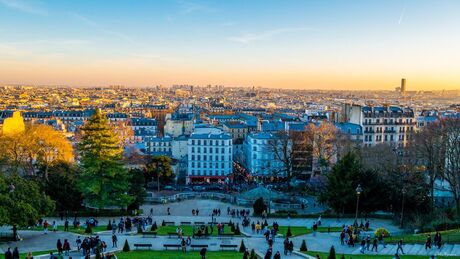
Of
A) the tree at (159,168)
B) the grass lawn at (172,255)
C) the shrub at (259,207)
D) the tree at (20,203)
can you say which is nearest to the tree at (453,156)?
the shrub at (259,207)

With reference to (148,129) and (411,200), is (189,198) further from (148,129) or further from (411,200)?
(148,129)

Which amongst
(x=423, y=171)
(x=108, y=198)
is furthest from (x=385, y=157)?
(x=108, y=198)

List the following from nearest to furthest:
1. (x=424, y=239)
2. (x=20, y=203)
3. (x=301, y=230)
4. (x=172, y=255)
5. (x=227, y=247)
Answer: (x=172, y=255) < (x=424, y=239) < (x=227, y=247) < (x=20, y=203) < (x=301, y=230)

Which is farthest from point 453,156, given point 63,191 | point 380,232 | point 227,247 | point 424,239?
point 63,191

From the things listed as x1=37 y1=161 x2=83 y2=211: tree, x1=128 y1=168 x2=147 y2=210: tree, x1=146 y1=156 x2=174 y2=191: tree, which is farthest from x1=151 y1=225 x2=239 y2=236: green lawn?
x1=146 y1=156 x2=174 y2=191: tree

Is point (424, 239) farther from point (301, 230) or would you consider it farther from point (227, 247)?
point (227, 247)

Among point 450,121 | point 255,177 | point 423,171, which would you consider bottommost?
point 255,177
